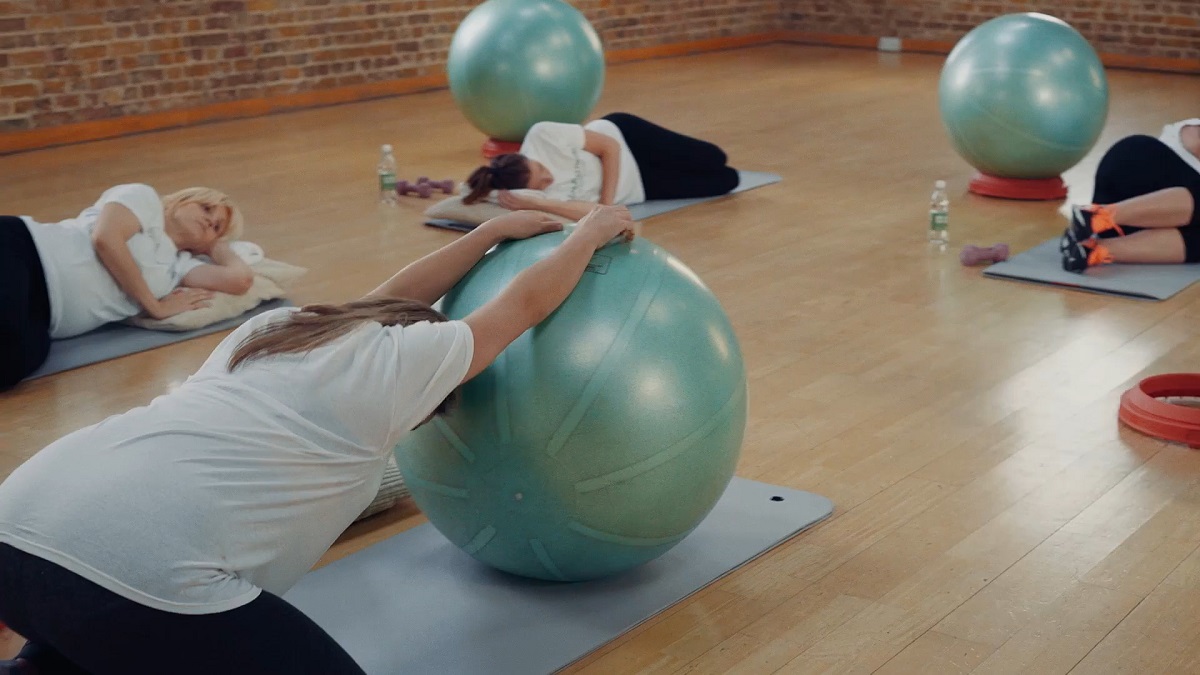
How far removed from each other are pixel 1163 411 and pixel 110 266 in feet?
9.90

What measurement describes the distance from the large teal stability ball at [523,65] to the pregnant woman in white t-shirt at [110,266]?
91.8 inches

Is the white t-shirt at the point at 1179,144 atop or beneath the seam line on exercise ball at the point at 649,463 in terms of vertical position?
beneath

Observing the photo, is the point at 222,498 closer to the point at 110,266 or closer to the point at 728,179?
the point at 110,266

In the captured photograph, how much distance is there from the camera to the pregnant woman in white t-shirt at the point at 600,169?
207 inches

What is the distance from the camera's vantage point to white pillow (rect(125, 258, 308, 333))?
4266 mm

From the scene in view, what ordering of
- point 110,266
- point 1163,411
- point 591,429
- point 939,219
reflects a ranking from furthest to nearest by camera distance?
point 939,219
point 110,266
point 1163,411
point 591,429

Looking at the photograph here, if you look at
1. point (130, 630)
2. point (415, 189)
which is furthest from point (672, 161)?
point (130, 630)

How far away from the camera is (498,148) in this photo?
22.9 ft

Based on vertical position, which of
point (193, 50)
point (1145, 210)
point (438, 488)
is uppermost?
point (193, 50)

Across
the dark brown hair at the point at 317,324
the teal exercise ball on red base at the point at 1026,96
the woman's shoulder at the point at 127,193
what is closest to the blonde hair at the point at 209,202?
the woman's shoulder at the point at 127,193

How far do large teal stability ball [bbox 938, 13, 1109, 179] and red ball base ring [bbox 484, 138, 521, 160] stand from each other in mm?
2202

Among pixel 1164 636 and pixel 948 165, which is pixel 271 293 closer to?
pixel 1164 636

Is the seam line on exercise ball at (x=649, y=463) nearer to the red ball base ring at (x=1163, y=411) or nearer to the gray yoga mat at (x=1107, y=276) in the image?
the red ball base ring at (x=1163, y=411)

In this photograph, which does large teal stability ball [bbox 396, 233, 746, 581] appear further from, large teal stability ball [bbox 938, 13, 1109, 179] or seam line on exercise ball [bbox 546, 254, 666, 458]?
large teal stability ball [bbox 938, 13, 1109, 179]
